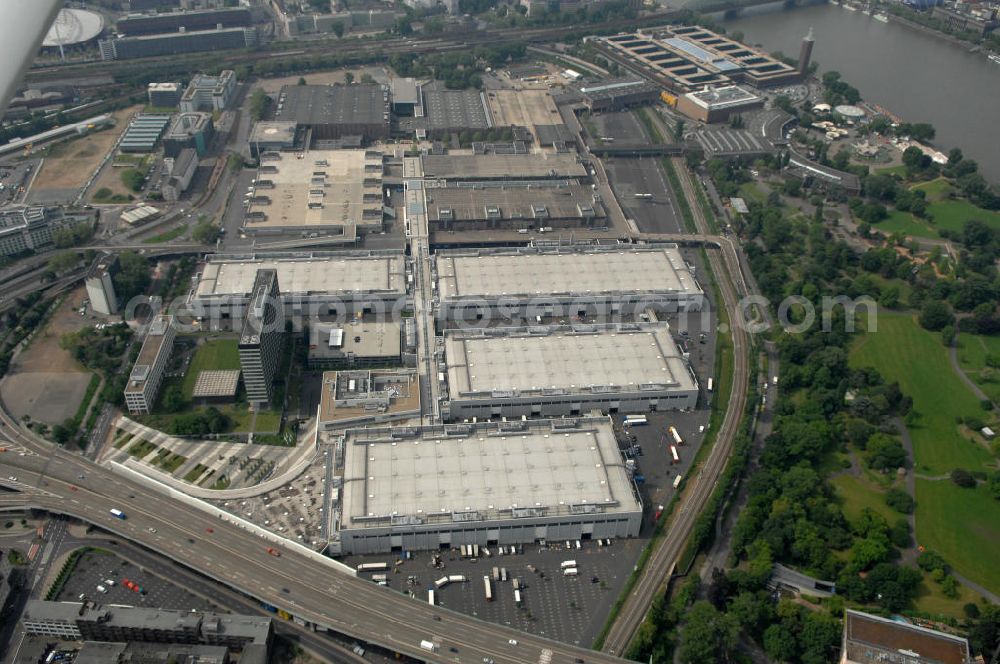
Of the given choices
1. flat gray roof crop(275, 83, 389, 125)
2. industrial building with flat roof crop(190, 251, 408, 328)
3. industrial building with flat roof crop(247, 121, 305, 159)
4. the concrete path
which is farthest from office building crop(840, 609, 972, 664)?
flat gray roof crop(275, 83, 389, 125)

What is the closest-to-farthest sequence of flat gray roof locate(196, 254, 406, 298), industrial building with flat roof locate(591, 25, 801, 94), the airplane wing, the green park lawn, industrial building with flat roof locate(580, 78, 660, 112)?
the airplane wing < the green park lawn < flat gray roof locate(196, 254, 406, 298) < industrial building with flat roof locate(580, 78, 660, 112) < industrial building with flat roof locate(591, 25, 801, 94)

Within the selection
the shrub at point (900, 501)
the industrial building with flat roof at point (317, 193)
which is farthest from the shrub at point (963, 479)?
the industrial building with flat roof at point (317, 193)

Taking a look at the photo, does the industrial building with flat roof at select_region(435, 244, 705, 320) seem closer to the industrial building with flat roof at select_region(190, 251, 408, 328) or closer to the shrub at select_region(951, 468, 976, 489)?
the industrial building with flat roof at select_region(190, 251, 408, 328)

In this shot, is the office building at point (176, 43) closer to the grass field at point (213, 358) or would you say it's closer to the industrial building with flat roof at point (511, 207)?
the industrial building with flat roof at point (511, 207)

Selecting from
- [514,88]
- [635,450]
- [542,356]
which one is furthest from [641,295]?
[514,88]

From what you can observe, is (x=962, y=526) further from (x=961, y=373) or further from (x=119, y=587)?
(x=119, y=587)

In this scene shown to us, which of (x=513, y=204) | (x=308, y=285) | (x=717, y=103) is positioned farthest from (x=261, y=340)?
(x=717, y=103)

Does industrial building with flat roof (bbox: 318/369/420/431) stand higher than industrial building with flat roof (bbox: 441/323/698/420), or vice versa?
industrial building with flat roof (bbox: 441/323/698/420)

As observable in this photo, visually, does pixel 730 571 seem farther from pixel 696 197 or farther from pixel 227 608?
pixel 696 197
